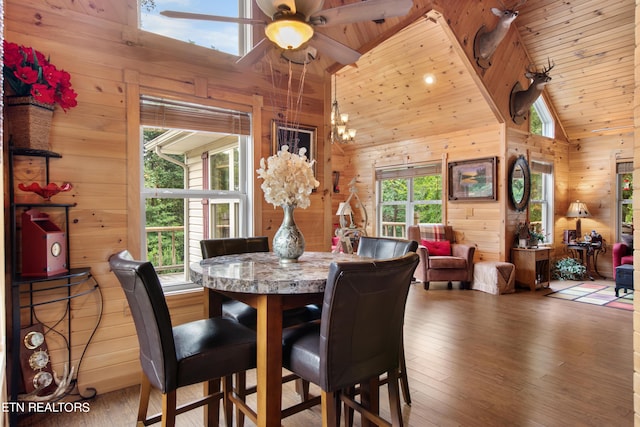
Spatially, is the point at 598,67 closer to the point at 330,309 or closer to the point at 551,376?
the point at 551,376

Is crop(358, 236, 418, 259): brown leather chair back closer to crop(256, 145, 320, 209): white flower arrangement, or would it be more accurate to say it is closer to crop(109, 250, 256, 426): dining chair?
crop(256, 145, 320, 209): white flower arrangement

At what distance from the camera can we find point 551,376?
2676 millimetres

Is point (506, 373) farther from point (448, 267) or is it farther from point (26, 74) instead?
point (26, 74)

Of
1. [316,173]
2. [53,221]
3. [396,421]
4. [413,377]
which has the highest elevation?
[316,173]

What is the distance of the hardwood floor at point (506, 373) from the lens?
2.14m

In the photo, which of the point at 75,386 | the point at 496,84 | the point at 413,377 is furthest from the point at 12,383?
the point at 496,84

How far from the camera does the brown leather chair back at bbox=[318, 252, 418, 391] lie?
4.51 feet

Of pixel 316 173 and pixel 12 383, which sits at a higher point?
pixel 316 173

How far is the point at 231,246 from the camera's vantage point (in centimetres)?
258

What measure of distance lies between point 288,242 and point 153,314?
0.82 meters

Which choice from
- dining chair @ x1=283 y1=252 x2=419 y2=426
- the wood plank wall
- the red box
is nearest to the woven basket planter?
the wood plank wall

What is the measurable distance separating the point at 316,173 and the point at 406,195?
4.37 meters

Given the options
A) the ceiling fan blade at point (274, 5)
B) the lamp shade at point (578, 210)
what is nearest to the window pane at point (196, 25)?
the ceiling fan blade at point (274, 5)

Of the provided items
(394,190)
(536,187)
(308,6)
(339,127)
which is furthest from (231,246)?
(536,187)
